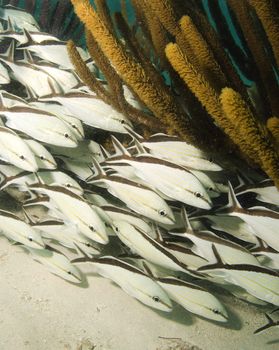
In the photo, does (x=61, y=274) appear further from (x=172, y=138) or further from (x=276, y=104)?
(x=276, y=104)

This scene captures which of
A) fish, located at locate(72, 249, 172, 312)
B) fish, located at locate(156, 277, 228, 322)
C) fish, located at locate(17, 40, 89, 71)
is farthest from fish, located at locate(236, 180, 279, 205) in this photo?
fish, located at locate(17, 40, 89, 71)

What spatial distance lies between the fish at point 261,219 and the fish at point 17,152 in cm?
164

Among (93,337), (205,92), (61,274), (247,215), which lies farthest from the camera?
(61,274)

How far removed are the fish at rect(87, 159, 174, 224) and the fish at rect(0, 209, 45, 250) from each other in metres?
0.71

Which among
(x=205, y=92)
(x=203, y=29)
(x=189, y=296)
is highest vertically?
(x=203, y=29)

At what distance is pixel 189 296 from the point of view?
298 centimetres

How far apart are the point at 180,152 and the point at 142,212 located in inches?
23.5

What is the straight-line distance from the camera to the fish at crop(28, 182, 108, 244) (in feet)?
9.41

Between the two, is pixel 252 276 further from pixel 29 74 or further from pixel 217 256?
pixel 29 74

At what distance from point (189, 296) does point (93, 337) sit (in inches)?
35.2

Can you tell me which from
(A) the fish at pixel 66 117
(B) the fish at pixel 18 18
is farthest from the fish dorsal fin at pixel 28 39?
(B) the fish at pixel 18 18

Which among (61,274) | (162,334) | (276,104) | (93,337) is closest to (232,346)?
(162,334)

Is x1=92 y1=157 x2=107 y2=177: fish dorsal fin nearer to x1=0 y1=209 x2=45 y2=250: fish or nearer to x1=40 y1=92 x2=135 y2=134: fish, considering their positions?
x1=40 y1=92 x2=135 y2=134: fish

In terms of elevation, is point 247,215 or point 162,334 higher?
point 247,215
